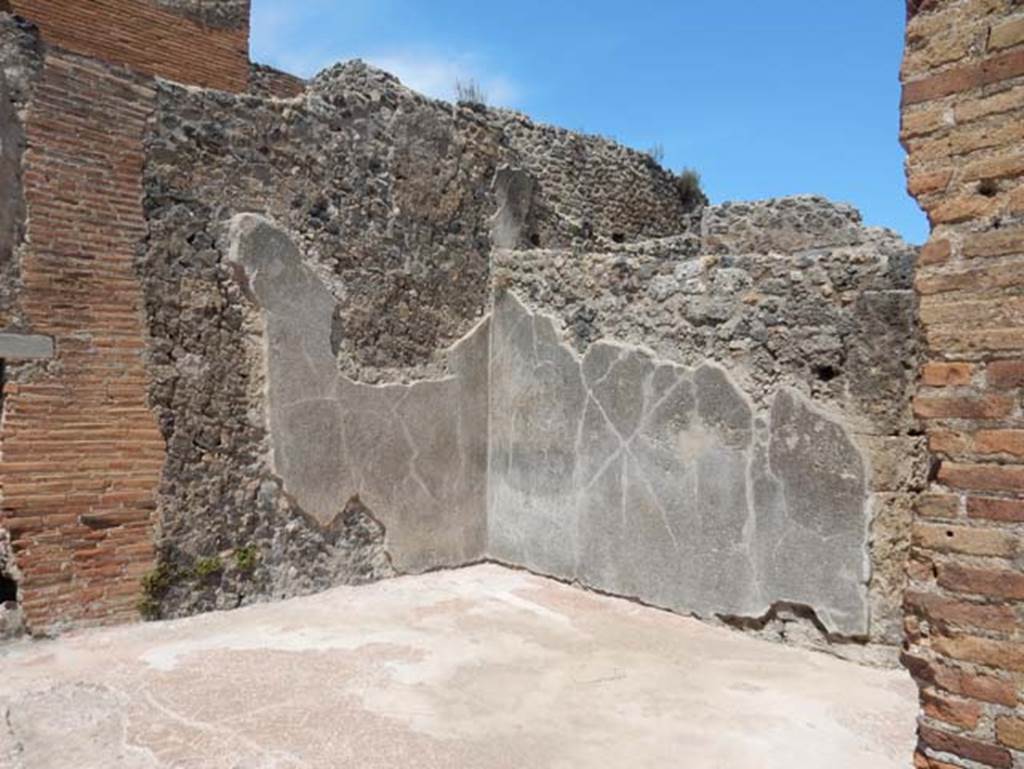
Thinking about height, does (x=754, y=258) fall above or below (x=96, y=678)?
above

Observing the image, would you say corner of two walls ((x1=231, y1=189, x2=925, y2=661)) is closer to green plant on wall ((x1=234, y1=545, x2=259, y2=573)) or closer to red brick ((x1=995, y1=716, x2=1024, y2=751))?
green plant on wall ((x1=234, y1=545, x2=259, y2=573))

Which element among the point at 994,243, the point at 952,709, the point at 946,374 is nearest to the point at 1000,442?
the point at 946,374

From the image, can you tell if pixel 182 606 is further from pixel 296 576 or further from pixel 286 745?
pixel 286 745

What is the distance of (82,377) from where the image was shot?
14.4ft

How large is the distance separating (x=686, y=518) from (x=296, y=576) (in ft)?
7.18

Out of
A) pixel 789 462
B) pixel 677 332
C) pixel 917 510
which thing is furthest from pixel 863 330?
pixel 917 510

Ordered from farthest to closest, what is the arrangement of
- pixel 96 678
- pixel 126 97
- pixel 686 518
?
pixel 686 518, pixel 126 97, pixel 96 678

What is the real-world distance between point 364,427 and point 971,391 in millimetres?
4055

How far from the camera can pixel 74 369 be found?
437 centimetres

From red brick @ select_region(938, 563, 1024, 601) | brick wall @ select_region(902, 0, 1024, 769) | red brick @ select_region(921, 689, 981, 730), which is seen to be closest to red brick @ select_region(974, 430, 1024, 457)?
brick wall @ select_region(902, 0, 1024, 769)

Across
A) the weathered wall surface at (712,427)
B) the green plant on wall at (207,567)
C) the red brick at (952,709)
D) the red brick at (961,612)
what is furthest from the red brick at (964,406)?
the green plant on wall at (207,567)

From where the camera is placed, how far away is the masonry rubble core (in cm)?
427

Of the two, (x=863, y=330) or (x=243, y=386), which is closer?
(x=863, y=330)

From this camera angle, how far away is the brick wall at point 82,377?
4227mm
